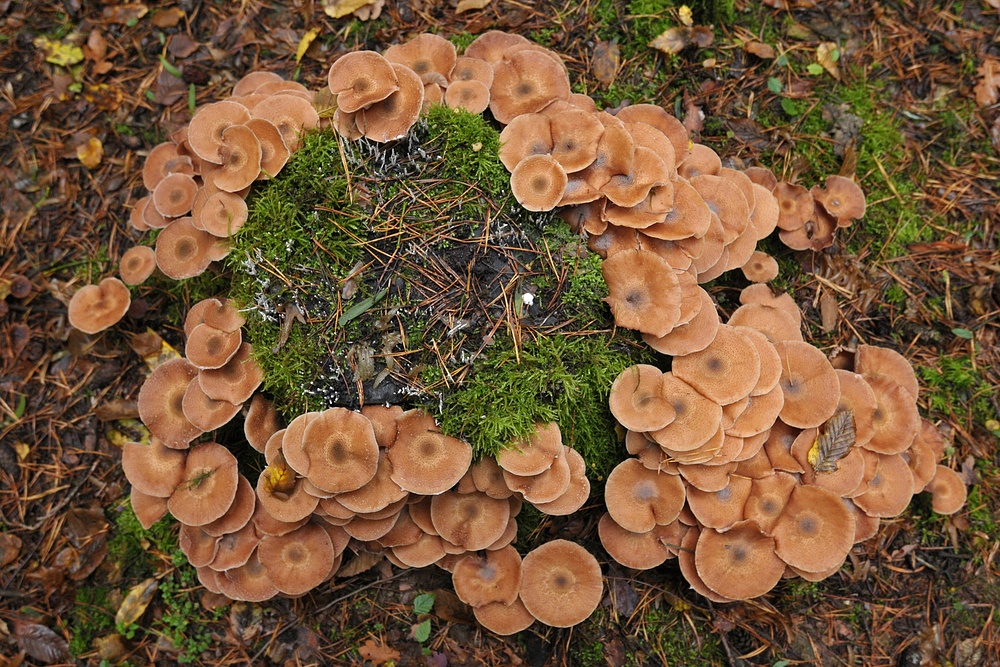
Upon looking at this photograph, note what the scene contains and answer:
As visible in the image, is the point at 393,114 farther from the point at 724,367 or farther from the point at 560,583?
the point at 560,583

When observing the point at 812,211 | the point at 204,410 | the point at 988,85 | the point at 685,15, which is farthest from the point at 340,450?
the point at 988,85

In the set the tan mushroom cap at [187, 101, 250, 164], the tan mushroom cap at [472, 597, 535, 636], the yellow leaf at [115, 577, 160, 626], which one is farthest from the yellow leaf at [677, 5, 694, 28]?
the yellow leaf at [115, 577, 160, 626]

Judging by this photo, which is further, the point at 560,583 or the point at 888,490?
the point at 888,490

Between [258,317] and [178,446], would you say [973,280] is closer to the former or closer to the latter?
[258,317]

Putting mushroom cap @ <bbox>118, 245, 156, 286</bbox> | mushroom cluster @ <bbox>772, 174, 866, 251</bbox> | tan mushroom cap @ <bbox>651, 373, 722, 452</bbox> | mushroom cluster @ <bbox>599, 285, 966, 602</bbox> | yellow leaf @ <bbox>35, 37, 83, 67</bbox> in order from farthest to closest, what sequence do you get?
yellow leaf @ <bbox>35, 37, 83, 67</bbox>, mushroom cluster @ <bbox>772, 174, 866, 251</bbox>, mushroom cap @ <bbox>118, 245, 156, 286</bbox>, mushroom cluster @ <bbox>599, 285, 966, 602</bbox>, tan mushroom cap @ <bbox>651, 373, 722, 452</bbox>

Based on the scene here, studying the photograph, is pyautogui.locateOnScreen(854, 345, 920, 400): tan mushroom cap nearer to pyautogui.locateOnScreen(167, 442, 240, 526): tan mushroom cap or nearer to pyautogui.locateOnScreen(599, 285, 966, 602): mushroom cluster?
pyautogui.locateOnScreen(599, 285, 966, 602): mushroom cluster

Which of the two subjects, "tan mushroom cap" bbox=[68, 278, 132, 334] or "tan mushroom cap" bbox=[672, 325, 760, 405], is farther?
"tan mushroom cap" bbox=[68, 278, 132, 334]

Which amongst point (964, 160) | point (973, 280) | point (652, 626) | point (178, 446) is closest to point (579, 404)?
point (652, 626)
